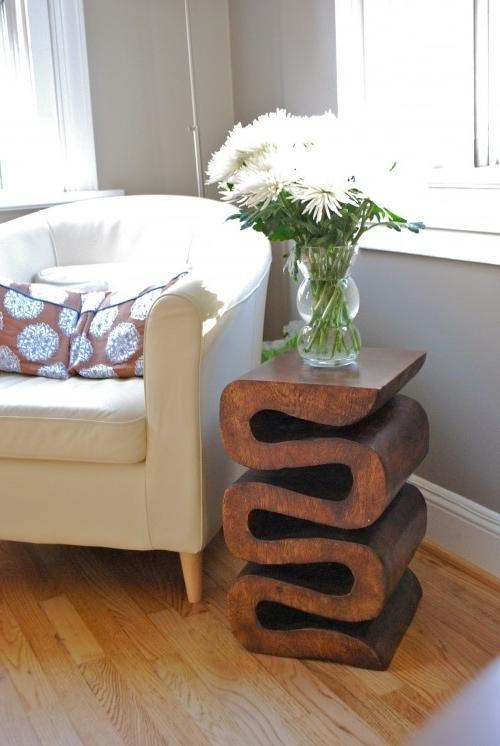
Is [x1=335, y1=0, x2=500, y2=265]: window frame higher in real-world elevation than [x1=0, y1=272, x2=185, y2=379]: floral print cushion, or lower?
higher

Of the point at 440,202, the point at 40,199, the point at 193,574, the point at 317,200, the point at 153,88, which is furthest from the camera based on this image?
the point at 153,88

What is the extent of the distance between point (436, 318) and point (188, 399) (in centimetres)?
68

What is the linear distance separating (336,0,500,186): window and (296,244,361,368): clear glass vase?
14.5 inches

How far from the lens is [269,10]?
9.16ft

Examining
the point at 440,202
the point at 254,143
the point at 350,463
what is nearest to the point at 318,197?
the point at 254,143

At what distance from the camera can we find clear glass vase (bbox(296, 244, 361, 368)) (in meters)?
1.79

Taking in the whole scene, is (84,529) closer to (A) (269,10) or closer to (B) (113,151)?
(B) (113,151)

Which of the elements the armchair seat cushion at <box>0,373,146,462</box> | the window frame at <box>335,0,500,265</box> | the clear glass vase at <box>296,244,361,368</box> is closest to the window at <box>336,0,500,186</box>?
the window frame at <box>335,0,500,265</box>

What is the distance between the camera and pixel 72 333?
7.72 feet

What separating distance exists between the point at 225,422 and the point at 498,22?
1129mm

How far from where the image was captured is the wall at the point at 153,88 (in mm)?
2975

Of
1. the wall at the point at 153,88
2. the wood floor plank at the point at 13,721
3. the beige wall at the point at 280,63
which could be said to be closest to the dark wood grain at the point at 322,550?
the wood floor plank at the point at 13,721

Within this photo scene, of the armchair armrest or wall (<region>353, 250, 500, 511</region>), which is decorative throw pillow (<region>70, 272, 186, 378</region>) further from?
wall (<region>353, 250, 500, 511</region>)

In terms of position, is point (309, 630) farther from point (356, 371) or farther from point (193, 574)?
point (356, 371)
